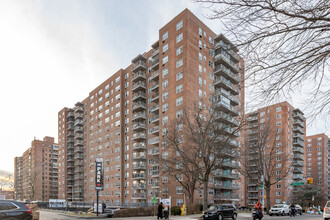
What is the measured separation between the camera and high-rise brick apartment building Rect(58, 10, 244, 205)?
5075 centimetres

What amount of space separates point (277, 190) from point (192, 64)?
4997 cm

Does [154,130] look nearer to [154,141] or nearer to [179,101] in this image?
[154,141]

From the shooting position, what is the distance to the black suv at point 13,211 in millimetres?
12517

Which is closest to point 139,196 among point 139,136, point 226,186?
point 139,136

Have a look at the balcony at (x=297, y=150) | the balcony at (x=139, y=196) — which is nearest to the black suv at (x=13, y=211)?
the balcony at (x=139, y=196)

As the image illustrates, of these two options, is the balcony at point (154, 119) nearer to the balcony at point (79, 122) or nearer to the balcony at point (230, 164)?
the balcony at point (230, 164)

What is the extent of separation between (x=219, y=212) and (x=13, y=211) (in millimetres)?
16671

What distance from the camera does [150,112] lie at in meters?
62.5

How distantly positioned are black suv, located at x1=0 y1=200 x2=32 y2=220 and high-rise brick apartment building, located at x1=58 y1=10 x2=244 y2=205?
84.5 feet

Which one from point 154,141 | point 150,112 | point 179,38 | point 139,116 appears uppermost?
point 179,38

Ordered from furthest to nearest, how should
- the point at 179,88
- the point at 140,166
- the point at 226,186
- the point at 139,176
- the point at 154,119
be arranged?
the point at 140,166, the point at 139,176, the point at 154,119, the point at 226,186, the point at 179,88

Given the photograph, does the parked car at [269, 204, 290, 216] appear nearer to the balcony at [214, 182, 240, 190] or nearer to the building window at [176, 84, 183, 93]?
the balcony at [214, 182, 240, 190]

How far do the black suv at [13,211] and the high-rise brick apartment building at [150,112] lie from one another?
2575cm

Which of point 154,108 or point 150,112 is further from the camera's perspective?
point 150,112
